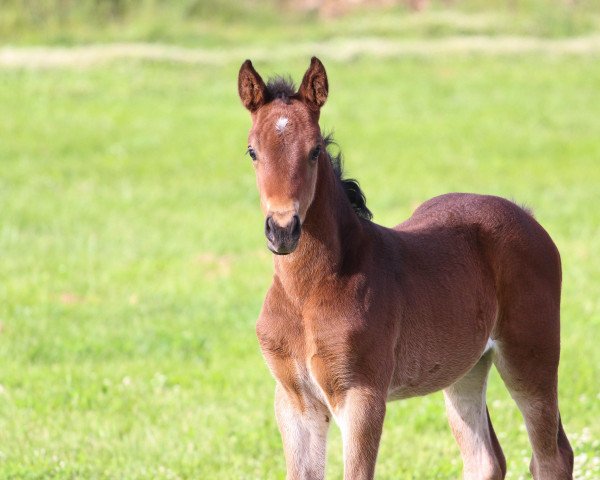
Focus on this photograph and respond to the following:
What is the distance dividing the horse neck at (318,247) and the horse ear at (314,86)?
25 cm

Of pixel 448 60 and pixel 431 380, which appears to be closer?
pixel 431 380

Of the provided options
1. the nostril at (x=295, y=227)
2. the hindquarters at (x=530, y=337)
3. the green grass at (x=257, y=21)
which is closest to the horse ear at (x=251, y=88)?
the nostril at (x=295, y=227)

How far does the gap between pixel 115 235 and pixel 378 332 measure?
33.2 ft

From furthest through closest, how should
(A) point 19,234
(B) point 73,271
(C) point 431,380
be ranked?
(A) point 19,234
(B) point 73,271
(C) point 431,380

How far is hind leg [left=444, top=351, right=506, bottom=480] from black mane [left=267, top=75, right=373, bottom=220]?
3.96ft

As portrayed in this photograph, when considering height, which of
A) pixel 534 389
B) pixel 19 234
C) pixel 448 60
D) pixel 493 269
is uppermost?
pixel 448 60

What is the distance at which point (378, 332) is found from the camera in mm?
5133

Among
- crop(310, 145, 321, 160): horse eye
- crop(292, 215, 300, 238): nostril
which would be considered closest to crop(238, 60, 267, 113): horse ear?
crop(310, 145, 321, 160): horse eye

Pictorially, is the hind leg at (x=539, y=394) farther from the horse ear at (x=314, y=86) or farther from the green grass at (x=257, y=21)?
the green grass at (x=257, y=21)

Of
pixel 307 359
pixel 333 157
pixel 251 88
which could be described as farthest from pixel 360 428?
pixel 251 88

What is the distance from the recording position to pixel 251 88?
514 cm

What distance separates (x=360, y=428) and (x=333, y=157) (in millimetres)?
1288

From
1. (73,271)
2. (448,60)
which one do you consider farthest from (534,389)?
(448,60)

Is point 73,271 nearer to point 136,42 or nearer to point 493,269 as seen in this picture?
point 493,269
